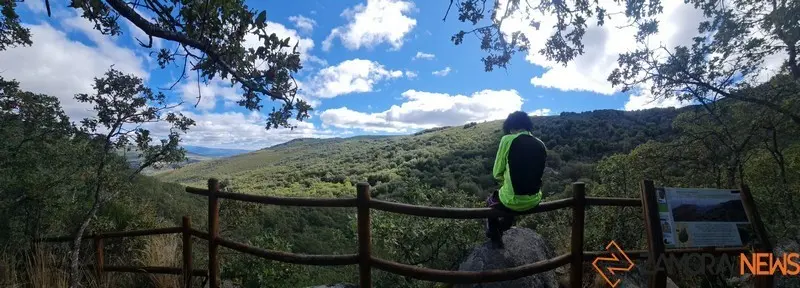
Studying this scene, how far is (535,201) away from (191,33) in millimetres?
3418

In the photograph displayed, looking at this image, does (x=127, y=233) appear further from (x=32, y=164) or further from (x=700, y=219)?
(x=700, y=219)

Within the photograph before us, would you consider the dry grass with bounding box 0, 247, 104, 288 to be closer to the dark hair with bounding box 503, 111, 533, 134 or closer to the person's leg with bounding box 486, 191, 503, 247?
the person's leg with bounding box 486, 191, 503, 247

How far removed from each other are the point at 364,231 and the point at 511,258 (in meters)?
2.55

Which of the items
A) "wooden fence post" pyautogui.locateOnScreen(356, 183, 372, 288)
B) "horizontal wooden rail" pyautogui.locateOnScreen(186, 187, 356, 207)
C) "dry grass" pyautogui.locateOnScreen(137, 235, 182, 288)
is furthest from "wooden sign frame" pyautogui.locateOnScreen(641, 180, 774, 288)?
"dry grass" pyautogui.locateOnScreen(137, 235, 182, 288)

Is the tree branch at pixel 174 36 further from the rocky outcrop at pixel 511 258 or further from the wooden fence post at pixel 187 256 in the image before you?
the rocky outcrop at pixel 511 258

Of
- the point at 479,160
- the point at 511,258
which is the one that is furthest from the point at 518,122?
the point at 479,160

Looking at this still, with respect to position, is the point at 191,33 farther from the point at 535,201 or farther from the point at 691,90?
the point at 691,90

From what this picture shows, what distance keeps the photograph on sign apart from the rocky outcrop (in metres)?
2.06

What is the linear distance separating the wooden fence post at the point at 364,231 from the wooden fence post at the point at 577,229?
2.00 m

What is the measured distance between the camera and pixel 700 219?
3912 millimetres

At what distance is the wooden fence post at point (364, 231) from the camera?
13.1 ft

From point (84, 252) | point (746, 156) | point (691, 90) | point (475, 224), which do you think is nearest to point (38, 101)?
point (84, 252)

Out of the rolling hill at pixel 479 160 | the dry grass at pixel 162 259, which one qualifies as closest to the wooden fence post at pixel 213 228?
the dry grass at pixel 162 259

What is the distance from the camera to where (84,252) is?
8242mm
